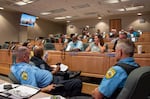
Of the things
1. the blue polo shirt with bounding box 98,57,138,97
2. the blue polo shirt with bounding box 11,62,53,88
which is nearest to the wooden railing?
the blue polo shirt with bounding box 11,62,53,88

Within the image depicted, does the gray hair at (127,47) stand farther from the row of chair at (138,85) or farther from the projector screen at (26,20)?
the projector screen at (26,20)

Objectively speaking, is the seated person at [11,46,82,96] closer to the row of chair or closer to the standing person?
the standing person

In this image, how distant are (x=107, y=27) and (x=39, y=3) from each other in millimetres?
6253

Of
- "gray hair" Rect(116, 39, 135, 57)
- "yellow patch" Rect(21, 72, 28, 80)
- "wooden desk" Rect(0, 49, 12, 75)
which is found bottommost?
"wooden desk" Rect(0, 49, 12, 75)

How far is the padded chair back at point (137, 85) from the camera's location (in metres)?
1.23

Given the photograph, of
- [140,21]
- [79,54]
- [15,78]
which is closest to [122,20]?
[140,21]

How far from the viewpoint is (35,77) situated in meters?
2.15

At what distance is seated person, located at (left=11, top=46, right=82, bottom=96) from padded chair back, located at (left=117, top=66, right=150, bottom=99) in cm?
103

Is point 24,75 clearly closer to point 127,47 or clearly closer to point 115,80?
point 115,80

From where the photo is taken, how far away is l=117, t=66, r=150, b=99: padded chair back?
1.23 meters

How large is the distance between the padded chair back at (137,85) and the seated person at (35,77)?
3.37ft

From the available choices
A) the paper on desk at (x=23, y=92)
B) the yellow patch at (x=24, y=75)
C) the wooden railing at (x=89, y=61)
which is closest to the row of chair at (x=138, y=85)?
the paper on desk at (x=23, y=92)

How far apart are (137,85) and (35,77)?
127cm

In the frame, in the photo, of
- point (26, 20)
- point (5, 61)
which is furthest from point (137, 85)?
point (26, 20)
